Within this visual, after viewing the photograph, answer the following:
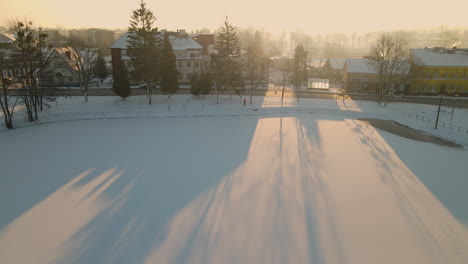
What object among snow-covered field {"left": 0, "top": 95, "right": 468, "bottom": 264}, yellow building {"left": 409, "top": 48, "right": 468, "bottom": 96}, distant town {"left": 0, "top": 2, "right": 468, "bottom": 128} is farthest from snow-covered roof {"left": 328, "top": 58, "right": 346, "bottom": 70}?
snow-covered field {"left": 0, "top": 95, "right": 468, "bottom": 264}

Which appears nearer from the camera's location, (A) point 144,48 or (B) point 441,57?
(A) point 144,48

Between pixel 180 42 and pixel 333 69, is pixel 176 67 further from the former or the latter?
pixel 333 69

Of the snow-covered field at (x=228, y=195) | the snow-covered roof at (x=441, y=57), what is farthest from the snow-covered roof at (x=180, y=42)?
the snow-covered roof at (x=441, y=57)

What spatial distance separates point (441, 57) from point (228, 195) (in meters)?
57.1

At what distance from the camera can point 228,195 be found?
1545 centimetres

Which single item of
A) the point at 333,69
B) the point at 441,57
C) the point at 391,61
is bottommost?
the point at 333,69

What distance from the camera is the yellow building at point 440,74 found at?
50625 millimetres

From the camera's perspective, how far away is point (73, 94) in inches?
1810

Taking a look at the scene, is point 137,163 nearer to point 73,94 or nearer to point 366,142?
point 366,142

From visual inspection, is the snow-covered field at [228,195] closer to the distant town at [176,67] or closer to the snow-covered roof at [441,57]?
the distant town at [176,67]

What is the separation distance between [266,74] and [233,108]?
1239 inches

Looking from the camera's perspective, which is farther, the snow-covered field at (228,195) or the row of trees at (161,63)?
the row of trees at (161,63)

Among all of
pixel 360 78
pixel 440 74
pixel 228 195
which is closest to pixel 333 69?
pixel 360 78

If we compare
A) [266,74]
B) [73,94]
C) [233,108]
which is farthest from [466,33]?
[73,94]
